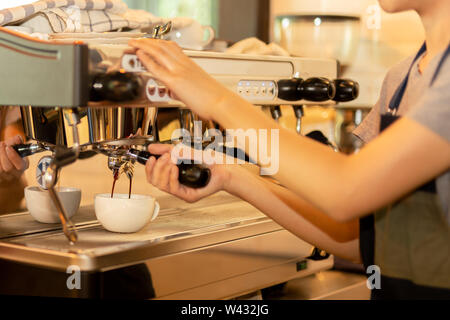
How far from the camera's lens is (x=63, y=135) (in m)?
0.95

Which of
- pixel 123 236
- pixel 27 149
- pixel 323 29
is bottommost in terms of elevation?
pixel 123 236

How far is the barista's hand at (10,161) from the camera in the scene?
111 cm

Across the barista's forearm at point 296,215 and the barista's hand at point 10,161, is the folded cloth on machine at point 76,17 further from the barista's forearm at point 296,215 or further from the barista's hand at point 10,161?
the barista's forearm at point 296,215

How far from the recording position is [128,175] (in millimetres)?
1042

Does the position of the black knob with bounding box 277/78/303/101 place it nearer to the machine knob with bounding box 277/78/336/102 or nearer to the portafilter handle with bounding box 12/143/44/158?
the machine knob with bounding box 277/78/336/102

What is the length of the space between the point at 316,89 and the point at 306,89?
20 millimetres

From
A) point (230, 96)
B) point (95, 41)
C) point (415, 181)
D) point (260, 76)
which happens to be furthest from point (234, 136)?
point (260, 76)

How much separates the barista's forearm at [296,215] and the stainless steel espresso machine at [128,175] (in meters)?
0.08

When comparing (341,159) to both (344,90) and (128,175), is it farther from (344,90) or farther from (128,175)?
Answer: (344,90)

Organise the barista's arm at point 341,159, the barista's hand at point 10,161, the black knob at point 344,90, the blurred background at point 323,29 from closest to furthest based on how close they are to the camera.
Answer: the barista's arm at point 341,159 < the barista's hand at point 10,161 < the black knob at point 344,90 < the blurred background at point 323,29

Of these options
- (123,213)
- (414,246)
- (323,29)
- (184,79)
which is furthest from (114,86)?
(323,29)

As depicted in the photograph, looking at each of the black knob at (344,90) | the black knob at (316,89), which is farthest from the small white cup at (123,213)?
the black knob at (344,90)

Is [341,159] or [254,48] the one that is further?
[254,48]

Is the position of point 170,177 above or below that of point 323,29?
below
